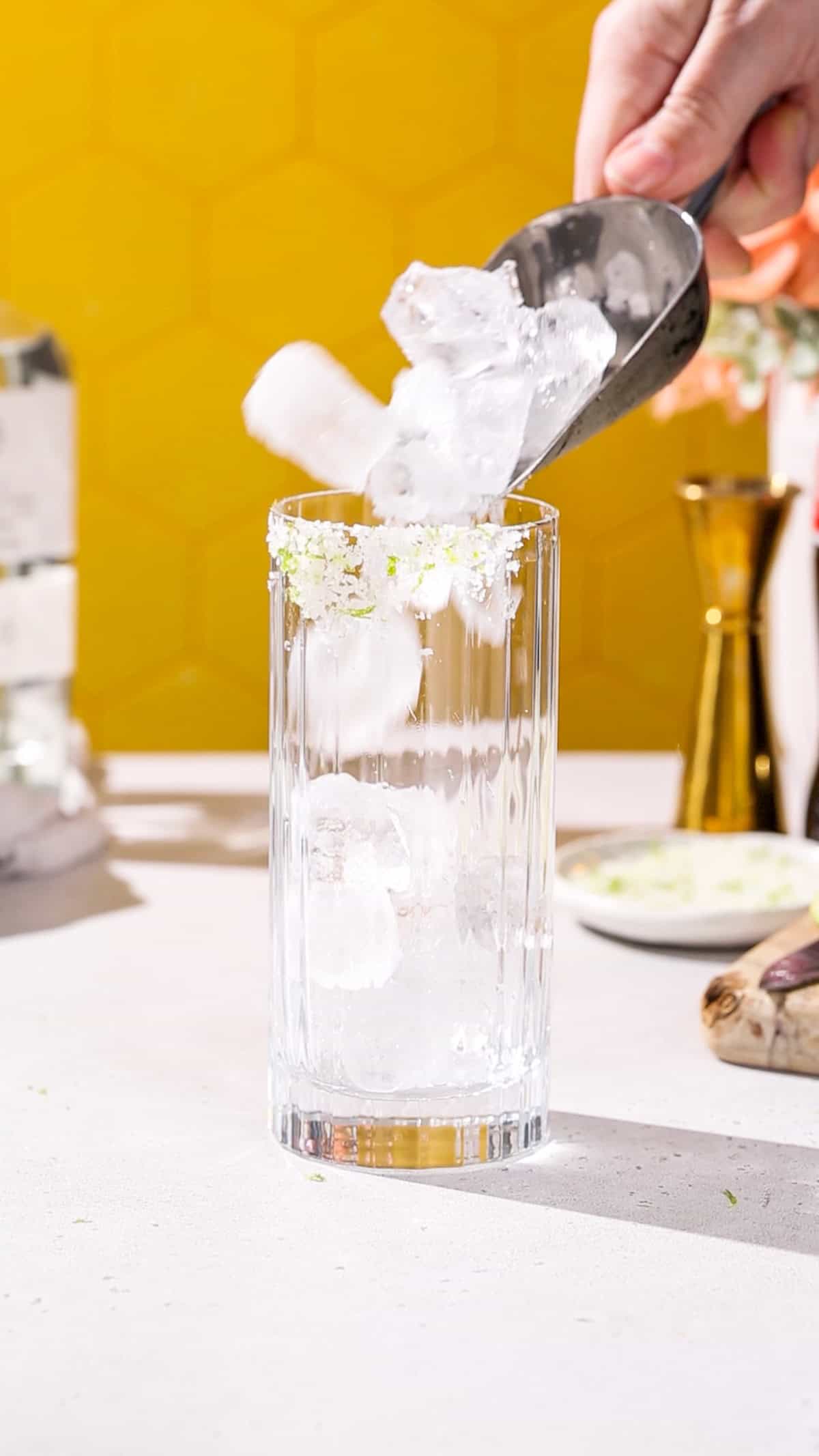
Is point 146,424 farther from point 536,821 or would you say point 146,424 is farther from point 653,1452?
point 653,1452

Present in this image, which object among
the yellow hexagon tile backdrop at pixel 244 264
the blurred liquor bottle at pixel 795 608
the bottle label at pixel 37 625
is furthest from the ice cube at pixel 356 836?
the yellow hexagon tile backdrop at pixel 244 264

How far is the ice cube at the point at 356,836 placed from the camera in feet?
2.10

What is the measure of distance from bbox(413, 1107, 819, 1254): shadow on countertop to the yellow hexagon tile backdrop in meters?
1.32

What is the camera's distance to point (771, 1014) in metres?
0.76

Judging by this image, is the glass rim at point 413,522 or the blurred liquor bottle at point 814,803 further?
the blurred liquor bottle at point 814,803

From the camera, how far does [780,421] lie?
1.33 meters

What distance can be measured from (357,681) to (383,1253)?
0.63ft

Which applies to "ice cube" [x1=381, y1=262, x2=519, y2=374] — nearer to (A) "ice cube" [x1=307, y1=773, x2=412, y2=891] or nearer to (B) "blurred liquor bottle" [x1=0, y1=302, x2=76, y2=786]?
(A) "ice cube" [x1=307, y1=773, x2=412, y2=891]

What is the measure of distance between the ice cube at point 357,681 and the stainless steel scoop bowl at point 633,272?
0.45 ft

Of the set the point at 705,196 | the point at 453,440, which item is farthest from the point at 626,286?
the point at 453,440

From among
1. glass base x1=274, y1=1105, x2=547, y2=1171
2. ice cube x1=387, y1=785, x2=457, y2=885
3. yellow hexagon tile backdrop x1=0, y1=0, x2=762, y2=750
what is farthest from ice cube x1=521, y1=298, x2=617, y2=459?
yellow hexagon tile backdrop x1=0, y1=0, x2=762, y2=750

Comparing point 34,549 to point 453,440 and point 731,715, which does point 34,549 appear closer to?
point 731,715

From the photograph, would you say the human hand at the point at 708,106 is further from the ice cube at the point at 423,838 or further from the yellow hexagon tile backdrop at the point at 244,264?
the yellow hexagon tile backdrop at the point at 244,264

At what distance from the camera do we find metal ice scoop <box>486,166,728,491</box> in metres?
0.76
